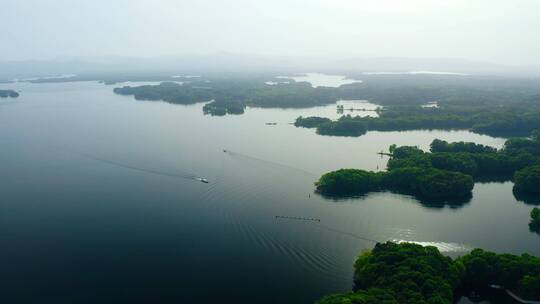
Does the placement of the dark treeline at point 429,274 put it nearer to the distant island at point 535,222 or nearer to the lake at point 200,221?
the lake at point 200,221

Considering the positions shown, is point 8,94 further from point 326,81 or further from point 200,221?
point 326,81

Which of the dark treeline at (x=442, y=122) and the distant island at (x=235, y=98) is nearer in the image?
the dark treeline at (x=442, y=122)

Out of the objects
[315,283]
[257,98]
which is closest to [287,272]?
[315,283]

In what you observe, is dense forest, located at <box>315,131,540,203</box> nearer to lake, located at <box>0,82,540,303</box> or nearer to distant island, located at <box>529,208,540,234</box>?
lake, located at <box>0,82,540,303</box>

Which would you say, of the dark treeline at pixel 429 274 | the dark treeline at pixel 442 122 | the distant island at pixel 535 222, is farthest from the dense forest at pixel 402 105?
the dark treeline at pixel 429 274

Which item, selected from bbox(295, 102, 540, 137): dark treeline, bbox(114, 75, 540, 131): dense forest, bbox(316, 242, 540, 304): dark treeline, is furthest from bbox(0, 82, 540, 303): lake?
bbox(114, 75, 540, 131): dense forest

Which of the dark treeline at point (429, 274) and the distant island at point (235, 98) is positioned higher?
the distant island at point (235, 98)
